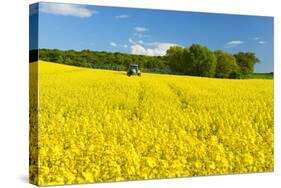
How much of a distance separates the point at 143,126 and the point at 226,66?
94.6 inches

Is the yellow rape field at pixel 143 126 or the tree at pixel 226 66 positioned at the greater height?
the tree at pixel 226 66

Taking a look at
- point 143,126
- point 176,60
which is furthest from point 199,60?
point 143,126

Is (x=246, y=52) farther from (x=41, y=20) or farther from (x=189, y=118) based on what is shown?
(x=41, y=20)

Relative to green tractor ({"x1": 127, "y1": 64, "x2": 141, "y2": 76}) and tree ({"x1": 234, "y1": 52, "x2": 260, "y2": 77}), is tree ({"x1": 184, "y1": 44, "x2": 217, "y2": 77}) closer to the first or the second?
tree ({"x1": 234, "y1": 52, "x2": 260, "y2": 77})

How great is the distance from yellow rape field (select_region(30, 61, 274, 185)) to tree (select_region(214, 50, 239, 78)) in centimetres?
14

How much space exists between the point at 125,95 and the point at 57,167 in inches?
78.9

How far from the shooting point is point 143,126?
14.0 meters

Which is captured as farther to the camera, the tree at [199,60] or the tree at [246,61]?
the tree at [246,61]

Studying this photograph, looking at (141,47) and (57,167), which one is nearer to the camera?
(57,167)

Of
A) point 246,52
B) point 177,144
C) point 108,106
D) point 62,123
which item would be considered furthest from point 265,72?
point 62,123

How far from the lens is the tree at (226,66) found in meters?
15.0

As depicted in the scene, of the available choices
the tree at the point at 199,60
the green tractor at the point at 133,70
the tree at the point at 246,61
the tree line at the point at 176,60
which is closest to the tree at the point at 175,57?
the tree line at the point at 176,60

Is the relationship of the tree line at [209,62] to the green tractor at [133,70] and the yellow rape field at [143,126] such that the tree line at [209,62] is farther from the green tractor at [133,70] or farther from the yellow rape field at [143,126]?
the green tractor at [133,70]

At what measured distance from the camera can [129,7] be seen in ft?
45.8
